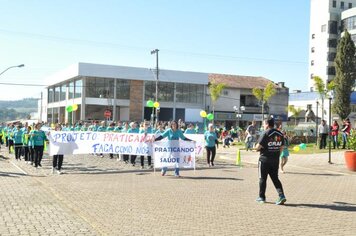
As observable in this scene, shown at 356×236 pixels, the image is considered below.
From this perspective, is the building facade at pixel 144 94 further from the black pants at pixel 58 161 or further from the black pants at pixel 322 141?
the black pants at pixel 58 161

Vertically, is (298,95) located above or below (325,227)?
above

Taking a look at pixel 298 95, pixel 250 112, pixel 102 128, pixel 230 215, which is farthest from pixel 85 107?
pixel 230 215

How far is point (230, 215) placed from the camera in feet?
30.0

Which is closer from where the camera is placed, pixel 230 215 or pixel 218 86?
pixel 230 215

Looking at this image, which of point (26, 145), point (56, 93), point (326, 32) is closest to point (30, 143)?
point (26, 145)

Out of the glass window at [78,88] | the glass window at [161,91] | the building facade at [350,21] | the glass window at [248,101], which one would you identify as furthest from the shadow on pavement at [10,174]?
the building facade at [350,21]

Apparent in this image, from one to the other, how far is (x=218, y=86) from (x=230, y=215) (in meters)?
52.4

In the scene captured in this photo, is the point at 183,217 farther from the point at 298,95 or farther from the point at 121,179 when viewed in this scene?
the point at 298,95

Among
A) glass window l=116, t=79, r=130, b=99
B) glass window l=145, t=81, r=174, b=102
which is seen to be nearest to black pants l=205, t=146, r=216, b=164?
glass window l=116, t=79, r=130, b=99

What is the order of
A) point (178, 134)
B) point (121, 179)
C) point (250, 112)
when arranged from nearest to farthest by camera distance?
point (121, 179)
point (178, 134)
point (250, 112)

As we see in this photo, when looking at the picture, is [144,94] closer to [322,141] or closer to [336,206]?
[322,141]

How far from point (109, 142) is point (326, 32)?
235ft

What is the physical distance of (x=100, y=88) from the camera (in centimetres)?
6181

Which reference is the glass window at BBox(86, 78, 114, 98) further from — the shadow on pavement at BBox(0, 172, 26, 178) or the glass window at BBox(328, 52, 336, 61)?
the shadow on pavement at BBox(0, 172, 26, 178)
